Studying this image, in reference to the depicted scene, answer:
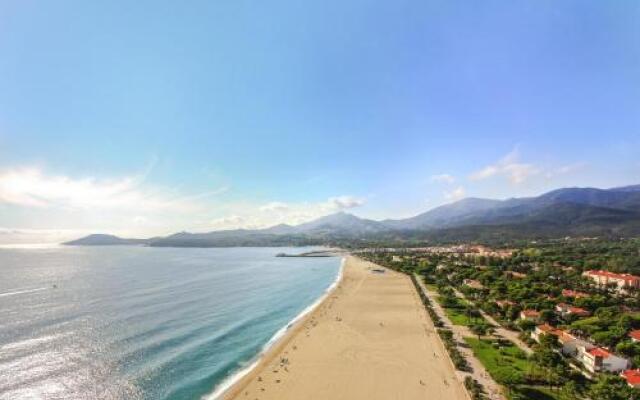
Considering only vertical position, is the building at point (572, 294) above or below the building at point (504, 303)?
below

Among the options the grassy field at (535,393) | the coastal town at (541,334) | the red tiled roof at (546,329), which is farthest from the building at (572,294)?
the grassy field at (535,393)

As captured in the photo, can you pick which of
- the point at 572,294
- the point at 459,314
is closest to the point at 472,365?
the point at 459,314

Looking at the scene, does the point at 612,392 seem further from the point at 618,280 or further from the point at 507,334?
the point at 618,280

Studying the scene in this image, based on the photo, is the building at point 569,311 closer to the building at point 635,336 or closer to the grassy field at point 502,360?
the building at point 635,336

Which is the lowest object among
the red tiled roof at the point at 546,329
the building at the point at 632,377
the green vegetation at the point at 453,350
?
the building at the point at 632,377

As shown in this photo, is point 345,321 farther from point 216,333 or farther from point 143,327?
point 143,327
